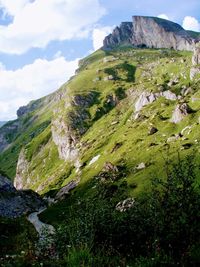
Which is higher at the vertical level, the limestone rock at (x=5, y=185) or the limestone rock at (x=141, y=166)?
the limestone rock at (x=5, y=185)

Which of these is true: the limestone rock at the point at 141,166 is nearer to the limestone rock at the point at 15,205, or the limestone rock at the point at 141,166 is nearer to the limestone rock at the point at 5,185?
the limestone rock at the point at 15,205

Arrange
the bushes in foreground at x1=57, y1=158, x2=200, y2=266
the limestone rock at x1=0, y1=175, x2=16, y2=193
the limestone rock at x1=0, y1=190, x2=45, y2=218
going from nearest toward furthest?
the bushes in foreground at x1=57, y1=158, x2=200, y2=266
the limestone rock at x1=0, y1=190, x2=45, y2=218
the limestone rock at x1=0, y1=175, x2=16, y2=193

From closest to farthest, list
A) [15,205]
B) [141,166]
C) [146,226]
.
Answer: [146,226]
[141,166]
[15,205]

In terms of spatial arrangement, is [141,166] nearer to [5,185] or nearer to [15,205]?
[15,205]

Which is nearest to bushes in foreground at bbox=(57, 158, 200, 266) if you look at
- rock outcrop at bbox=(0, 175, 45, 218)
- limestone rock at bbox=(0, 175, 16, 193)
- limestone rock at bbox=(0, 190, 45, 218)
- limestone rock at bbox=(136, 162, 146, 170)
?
limestone rock at bbox=(0, 190, 45, 218)

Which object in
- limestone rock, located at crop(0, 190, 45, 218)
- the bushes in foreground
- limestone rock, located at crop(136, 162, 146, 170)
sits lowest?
limestone rock, located at crop(136, 162, 146, 170)

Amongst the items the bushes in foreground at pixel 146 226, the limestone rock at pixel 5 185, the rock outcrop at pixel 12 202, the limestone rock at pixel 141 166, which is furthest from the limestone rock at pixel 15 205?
the bushes in foreground at pixel 146 226

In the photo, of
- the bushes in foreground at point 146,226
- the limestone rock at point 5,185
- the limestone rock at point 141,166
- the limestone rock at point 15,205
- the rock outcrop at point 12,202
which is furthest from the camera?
the limestone rock at point 5,185

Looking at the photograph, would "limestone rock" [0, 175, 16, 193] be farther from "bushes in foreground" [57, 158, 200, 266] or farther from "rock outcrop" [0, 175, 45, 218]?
"bushes in foreground" [57, 158, 200, 266]

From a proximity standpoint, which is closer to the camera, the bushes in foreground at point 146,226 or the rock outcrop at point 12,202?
the bushes in foreground at point 146,226

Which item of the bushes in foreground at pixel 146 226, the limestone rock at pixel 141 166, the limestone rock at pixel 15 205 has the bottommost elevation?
the limestone rock at pixel 141 166

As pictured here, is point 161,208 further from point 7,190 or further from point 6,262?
point 7,190

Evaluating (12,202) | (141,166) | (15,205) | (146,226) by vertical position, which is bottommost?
(141,166)

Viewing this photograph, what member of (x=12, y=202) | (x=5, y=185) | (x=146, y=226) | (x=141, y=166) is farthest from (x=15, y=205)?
(x=146, y=226)
